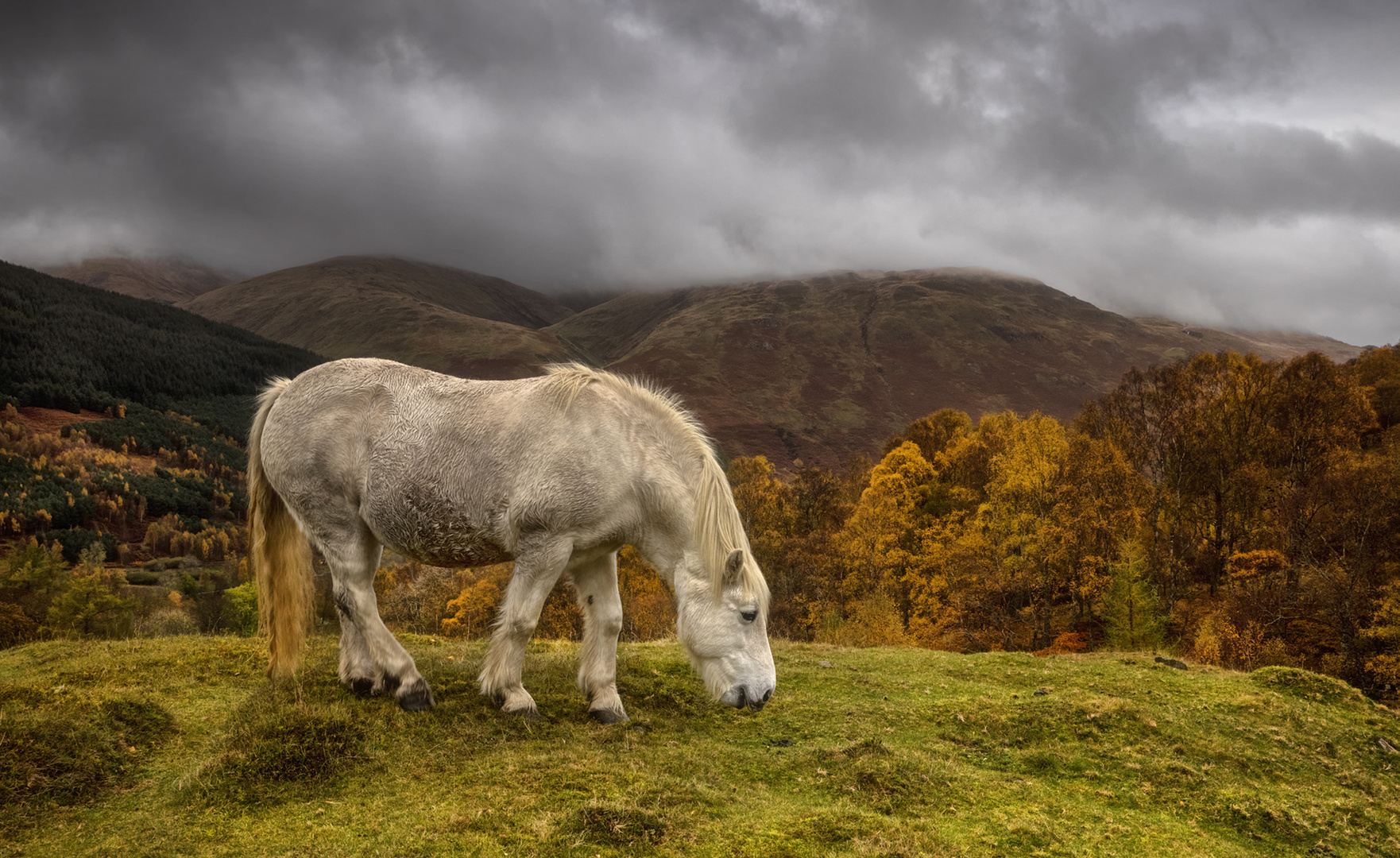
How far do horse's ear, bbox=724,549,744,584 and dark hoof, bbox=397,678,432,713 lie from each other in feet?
10.4

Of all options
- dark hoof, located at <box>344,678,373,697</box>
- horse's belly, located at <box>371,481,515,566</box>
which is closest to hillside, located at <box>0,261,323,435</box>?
dark hoof, located at <box>344,678,373,697</box>

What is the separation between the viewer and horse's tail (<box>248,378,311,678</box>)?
7699 millimetres

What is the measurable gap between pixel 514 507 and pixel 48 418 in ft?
573

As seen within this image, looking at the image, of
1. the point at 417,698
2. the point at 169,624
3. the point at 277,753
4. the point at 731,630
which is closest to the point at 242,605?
the point at 169,624

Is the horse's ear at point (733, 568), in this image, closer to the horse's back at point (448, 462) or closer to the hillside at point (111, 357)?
the horse's back at point (448, 462)

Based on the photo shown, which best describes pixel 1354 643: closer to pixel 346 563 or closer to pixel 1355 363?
pixel 346 563

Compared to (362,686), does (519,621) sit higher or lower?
higher

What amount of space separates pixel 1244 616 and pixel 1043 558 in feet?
29.5

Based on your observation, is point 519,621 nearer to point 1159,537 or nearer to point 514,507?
point 514,507

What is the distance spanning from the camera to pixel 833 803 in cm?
544

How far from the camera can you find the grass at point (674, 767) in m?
4.46

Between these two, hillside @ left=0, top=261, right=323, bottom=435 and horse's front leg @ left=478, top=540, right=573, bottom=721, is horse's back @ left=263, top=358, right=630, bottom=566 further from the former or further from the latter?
hillside @ left=0, top=261, right=323, bottom=435

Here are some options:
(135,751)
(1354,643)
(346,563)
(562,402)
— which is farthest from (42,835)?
(1354,643)

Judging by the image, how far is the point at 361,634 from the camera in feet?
23.6
